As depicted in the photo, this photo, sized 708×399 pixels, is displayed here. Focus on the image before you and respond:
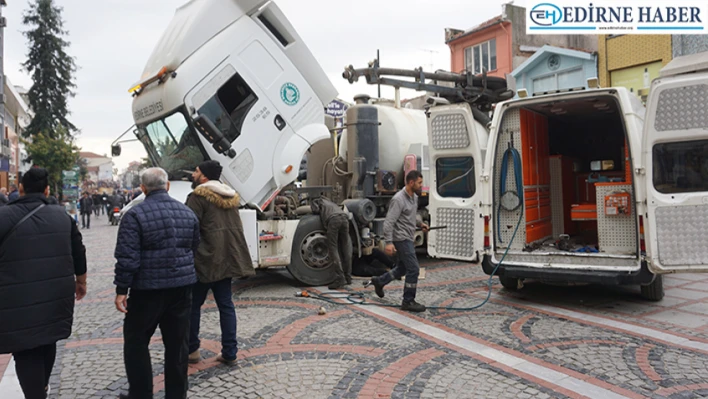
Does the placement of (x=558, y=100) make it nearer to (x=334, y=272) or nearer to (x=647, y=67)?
(x=334, y=272)

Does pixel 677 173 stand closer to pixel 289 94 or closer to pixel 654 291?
pixel 654 291

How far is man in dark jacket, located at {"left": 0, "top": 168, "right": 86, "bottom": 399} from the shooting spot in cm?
310

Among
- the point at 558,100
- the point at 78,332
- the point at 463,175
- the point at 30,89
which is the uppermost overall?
the point at 30,89

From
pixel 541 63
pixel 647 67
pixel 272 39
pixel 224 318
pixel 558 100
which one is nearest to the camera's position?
pixel 224 318

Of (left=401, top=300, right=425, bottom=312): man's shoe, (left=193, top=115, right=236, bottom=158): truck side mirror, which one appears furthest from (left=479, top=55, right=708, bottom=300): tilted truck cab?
(left=193, top=115, right=236, bottom=158): truck side mirror

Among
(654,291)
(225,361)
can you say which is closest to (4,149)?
(225,361)

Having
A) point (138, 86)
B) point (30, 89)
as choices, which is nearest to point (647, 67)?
point (138, 86)

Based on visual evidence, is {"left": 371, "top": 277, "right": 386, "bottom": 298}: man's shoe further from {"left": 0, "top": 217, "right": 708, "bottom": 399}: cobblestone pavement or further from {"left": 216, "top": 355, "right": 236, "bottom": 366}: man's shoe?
{"left": 216, "top": 355, "right": 236, "bottom": 366}: man's shoe

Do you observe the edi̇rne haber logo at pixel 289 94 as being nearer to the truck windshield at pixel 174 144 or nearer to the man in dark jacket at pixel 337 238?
the truck windshield at pixel 174 144

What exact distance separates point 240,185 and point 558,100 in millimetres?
4327

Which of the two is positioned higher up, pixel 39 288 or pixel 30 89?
pixel 30 89

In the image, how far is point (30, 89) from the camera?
38.5 metres

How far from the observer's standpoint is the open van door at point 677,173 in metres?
5.36

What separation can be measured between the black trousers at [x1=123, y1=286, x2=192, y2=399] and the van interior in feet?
15.3
